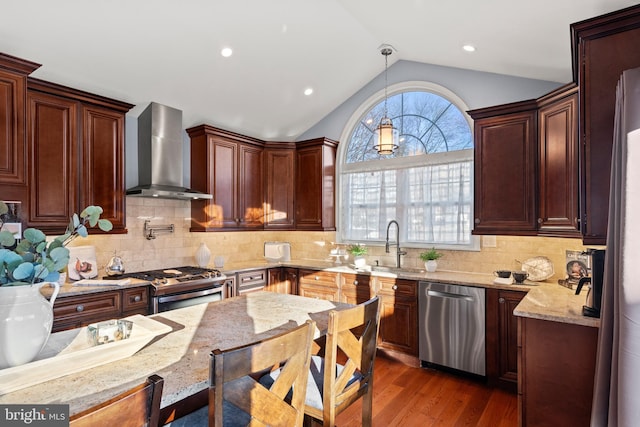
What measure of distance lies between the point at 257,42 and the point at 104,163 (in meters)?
1.85

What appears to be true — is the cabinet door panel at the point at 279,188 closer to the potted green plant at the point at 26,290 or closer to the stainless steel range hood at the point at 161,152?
the stainless steel range hood at the point at 161,152

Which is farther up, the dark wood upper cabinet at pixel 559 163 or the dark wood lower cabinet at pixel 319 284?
the dark wood upper cabinet at pixel 559 163

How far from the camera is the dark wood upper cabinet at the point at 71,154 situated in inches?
115

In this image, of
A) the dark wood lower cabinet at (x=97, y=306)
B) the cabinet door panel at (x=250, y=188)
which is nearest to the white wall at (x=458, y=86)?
the cabinet door panel at (x=250, y=188)

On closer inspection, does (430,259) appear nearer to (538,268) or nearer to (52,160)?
(538,268)

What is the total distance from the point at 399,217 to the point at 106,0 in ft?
11.5

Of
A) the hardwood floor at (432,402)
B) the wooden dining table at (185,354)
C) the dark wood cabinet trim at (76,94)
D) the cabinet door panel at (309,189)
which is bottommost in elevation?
the hardwood floor at (432,402)

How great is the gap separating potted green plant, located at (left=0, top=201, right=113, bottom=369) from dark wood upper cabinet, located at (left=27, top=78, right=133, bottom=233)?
6.50 feet

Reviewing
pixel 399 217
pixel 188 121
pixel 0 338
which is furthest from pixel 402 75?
pixel 0 338

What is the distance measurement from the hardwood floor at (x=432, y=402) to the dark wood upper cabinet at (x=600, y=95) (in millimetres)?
1551

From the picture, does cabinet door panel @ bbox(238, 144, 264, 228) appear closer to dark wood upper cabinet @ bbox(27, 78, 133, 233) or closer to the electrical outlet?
dark wood upper cabinet @ bbox(27, 78, 133, 233)

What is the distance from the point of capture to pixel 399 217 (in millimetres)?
4453

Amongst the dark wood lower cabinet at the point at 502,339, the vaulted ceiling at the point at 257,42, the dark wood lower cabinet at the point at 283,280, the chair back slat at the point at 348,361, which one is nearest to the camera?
the chair back slat at the point at 348,361

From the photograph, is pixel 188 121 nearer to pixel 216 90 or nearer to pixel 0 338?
pixel 216 90
